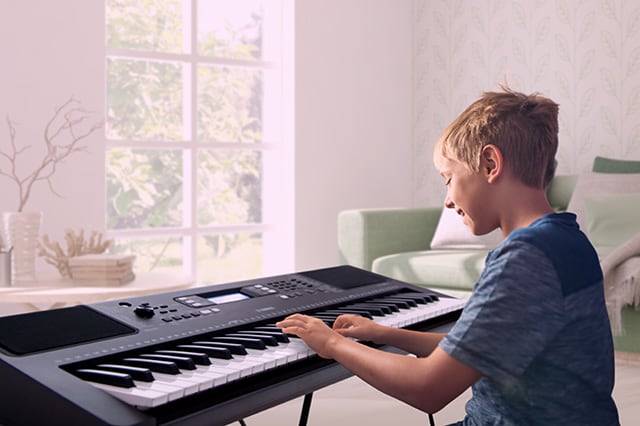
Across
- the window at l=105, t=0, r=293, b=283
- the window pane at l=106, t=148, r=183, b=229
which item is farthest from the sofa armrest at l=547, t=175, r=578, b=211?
the window pane at l=106, t=148, r=183, b=229

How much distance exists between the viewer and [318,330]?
129cm

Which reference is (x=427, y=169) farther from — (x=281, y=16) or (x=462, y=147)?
(x=462, y=147)

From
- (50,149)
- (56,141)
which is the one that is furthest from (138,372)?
(56,141)

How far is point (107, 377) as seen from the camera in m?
1.07

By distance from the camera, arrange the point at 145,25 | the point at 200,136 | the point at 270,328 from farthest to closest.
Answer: the point at 200,136, the point at 145,25, the point at 270,328

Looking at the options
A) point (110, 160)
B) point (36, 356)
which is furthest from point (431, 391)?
point (110, 160)

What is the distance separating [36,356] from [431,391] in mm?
520

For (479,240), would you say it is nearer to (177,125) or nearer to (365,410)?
(365,410)

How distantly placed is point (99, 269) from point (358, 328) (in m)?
1.82

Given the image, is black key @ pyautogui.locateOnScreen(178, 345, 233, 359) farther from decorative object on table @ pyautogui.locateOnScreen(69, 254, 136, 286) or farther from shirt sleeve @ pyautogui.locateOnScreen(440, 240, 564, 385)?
decorative object on table @ pyautogui.locateOnScreen(69, 254, 136, 286)

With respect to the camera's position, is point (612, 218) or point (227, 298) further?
point (612, 218)

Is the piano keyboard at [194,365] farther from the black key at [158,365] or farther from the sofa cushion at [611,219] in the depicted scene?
the sofa cushion at [611,219]

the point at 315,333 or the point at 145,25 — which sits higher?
the point at 145,25

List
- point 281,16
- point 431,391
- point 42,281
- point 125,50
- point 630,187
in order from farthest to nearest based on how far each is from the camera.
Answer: point 281,16 → point 125,50 → point 630,187 → point 42,281 → point 431,391
